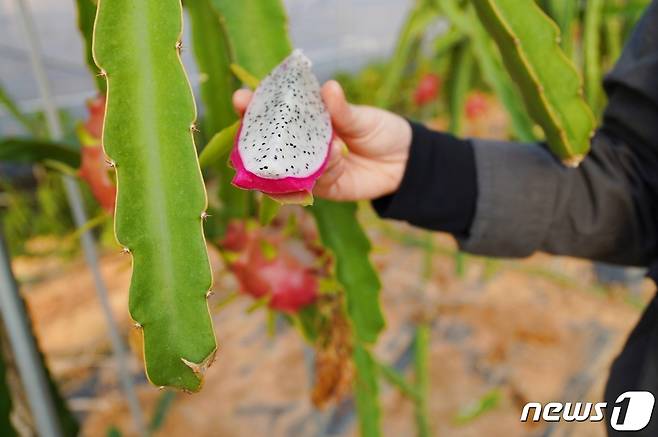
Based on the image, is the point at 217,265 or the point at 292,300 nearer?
the point at 292,300

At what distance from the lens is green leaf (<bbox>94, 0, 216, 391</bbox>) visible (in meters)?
0.29

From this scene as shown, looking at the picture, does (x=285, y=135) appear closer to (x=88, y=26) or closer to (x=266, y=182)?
(x=266, y=182)

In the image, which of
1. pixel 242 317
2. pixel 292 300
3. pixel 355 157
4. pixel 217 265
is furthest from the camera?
pixel 217 265

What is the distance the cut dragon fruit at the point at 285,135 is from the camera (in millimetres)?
301

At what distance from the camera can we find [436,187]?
0.51 meters

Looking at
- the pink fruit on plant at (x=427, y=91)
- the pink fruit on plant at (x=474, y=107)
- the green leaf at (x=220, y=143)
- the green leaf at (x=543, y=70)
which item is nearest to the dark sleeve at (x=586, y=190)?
the green leaf at (x=543, y=70)

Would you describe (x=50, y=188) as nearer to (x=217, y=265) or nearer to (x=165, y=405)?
(x=217, y=265)

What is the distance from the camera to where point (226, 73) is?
0.55m

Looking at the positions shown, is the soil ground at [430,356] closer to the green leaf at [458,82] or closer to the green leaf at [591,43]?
the green leaf at [458,82]

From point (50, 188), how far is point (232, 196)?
1.97 metres

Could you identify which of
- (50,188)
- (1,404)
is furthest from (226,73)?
(50,188)

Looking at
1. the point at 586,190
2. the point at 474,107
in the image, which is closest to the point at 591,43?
the point at 586,190

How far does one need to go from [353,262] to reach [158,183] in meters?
0.24

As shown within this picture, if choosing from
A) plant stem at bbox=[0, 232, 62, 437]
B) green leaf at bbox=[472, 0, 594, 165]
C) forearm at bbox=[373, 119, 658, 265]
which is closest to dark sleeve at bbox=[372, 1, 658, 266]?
forearm at bbox=[373, 119, 658, 265]
